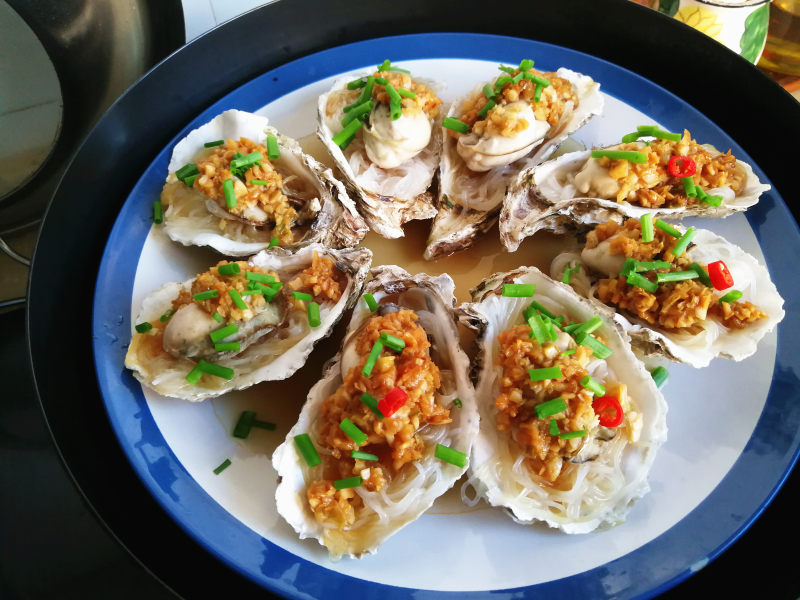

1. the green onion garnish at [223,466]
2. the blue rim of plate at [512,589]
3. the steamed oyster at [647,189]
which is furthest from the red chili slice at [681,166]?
the green onion garnish at [223,466]

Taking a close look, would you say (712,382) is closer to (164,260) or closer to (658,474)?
(658,474)

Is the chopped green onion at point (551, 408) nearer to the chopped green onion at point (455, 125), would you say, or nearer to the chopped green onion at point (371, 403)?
the chopped green onion at point (371, 403)

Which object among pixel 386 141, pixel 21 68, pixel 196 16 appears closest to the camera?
pixel 386 141

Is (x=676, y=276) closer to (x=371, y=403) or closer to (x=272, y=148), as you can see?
(x=371, y=403)

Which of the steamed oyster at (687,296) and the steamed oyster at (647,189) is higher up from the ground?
the steamed oyster at (647,189)

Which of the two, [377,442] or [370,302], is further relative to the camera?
[370,302]

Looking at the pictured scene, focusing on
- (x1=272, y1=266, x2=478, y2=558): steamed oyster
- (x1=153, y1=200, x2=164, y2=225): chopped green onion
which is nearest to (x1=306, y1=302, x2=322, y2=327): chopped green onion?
(x1=272, y1=266, x2=478, y2=558): steamed oyster

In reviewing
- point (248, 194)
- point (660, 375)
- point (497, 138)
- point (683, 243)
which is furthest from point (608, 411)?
point (248, 194)
